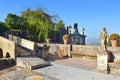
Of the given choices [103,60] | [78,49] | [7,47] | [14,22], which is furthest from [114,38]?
[14,22]

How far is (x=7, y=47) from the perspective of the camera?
19359 mm

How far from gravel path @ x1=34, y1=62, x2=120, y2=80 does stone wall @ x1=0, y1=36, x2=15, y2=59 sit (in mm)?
4476

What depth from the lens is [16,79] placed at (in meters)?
12.6

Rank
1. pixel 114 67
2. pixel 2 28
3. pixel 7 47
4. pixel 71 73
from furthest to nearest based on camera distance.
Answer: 1. pixel 2 28
2. pixel 7 47
3. pixel 71 73
4. pixel 114 67

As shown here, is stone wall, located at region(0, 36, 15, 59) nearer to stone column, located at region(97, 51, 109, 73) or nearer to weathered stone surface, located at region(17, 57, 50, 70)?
weathered stone surface, located at region(17, 57, 50, 70)

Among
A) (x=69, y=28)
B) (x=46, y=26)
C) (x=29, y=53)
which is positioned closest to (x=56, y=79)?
(x=29, y=53)

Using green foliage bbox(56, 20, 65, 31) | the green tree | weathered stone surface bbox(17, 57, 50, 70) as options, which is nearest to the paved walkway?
weathered stone surface bbox(17, 57, 50, 70)

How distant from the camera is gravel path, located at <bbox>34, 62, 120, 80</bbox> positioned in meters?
12.5

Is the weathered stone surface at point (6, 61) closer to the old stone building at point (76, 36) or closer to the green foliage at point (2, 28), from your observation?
Answer: the green foliage at point (2, 28)

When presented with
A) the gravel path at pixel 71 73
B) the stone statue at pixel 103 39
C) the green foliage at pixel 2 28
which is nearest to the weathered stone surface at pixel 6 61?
the gravel path at pixel 71 73

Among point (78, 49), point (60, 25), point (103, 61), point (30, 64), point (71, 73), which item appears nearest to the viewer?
point (71, 73)

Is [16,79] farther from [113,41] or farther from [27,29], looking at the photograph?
[27,29]

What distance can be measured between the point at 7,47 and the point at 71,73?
8712mm

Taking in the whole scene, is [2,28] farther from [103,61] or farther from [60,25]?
[103,61]
